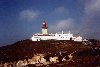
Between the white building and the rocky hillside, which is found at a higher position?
the white building

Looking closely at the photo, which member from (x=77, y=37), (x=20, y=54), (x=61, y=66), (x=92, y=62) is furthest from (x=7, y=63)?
(x=77, y=37)

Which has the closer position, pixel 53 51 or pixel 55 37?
pixel 53 51

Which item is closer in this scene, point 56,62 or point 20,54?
point 56,62

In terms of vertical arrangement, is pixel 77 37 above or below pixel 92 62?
above

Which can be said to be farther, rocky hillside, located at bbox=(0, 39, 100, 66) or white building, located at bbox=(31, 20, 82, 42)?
white building, located at bbox=(31, 20, 82, 42)

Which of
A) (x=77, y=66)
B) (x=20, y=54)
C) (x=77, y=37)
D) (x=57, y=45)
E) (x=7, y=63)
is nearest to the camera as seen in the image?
(x=77, y=66)

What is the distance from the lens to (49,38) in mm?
114688

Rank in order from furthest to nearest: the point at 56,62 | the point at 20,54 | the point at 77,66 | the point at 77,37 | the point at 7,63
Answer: the point at 77,37
the point at 20,54
the point at 7,63
the point at 56,62
the point at 77,66

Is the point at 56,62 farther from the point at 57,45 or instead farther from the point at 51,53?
the point at 57,45

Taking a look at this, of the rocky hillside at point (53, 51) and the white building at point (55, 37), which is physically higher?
the white building at point (55, 37)

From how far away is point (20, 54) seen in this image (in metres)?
95.6

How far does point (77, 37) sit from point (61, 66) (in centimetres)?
4397

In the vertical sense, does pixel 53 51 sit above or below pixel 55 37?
below

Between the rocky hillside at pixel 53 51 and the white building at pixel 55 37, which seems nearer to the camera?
the rocky hillside at pixel 53 51
